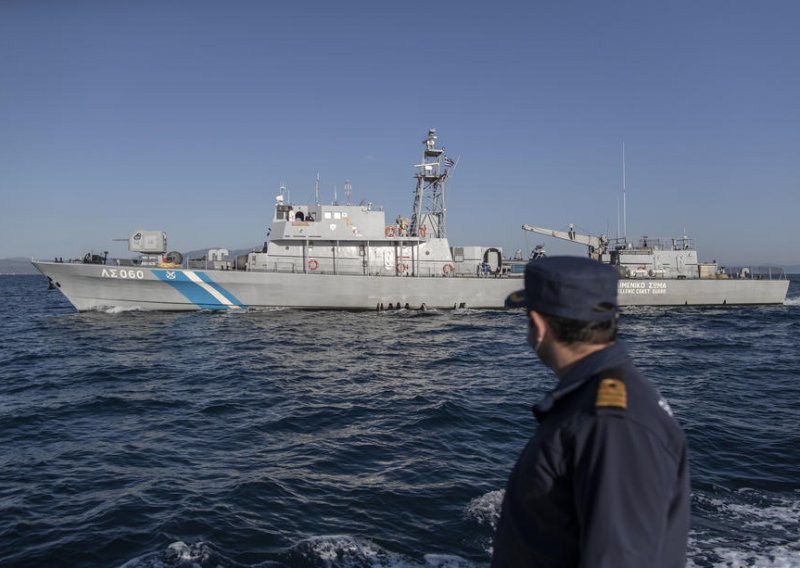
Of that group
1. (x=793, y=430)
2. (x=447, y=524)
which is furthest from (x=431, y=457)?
(x=793, y=430)

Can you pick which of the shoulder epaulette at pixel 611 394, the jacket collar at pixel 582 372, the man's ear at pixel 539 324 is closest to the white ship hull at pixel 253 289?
the man's ear at pixel 539 324

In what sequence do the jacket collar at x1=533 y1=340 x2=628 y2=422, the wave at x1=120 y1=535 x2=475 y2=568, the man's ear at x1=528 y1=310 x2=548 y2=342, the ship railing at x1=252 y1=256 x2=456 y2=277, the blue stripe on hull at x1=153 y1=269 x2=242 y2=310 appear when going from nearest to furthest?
the jacket collar at x1=533 y1=340 x2=628 y2=422, the man's ear at x1=528 y1=310 x2=548 y2=342, the wave at x1=120 y1=535 x2=475 y2=568, the blue stripe on hull at x1=153 y1=269 x2=242 y2=310, the ship railing at x1=252 y1=256 x2=456 y2=277

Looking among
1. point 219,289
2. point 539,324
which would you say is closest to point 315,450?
point 539,324

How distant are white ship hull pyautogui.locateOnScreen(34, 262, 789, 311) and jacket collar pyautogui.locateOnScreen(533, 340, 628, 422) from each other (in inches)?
1100

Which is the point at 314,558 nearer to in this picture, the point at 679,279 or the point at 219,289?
the point at 219,289

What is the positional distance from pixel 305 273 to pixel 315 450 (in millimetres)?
21484

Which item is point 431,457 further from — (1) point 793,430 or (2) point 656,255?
(2) point 656,255

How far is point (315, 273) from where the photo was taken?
1171 inches

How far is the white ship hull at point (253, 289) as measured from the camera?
27984 millimetres

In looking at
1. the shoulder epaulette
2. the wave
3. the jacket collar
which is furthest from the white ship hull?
the shoulder epaulette

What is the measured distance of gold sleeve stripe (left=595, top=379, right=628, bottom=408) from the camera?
1.65m

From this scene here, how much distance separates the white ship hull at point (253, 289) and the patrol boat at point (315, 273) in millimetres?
53

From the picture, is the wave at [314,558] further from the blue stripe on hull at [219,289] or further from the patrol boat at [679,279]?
the patrol boat at [679,279]

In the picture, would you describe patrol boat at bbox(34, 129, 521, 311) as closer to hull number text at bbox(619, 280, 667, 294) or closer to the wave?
hull number text at bbox(619, 280, 667, 294)
